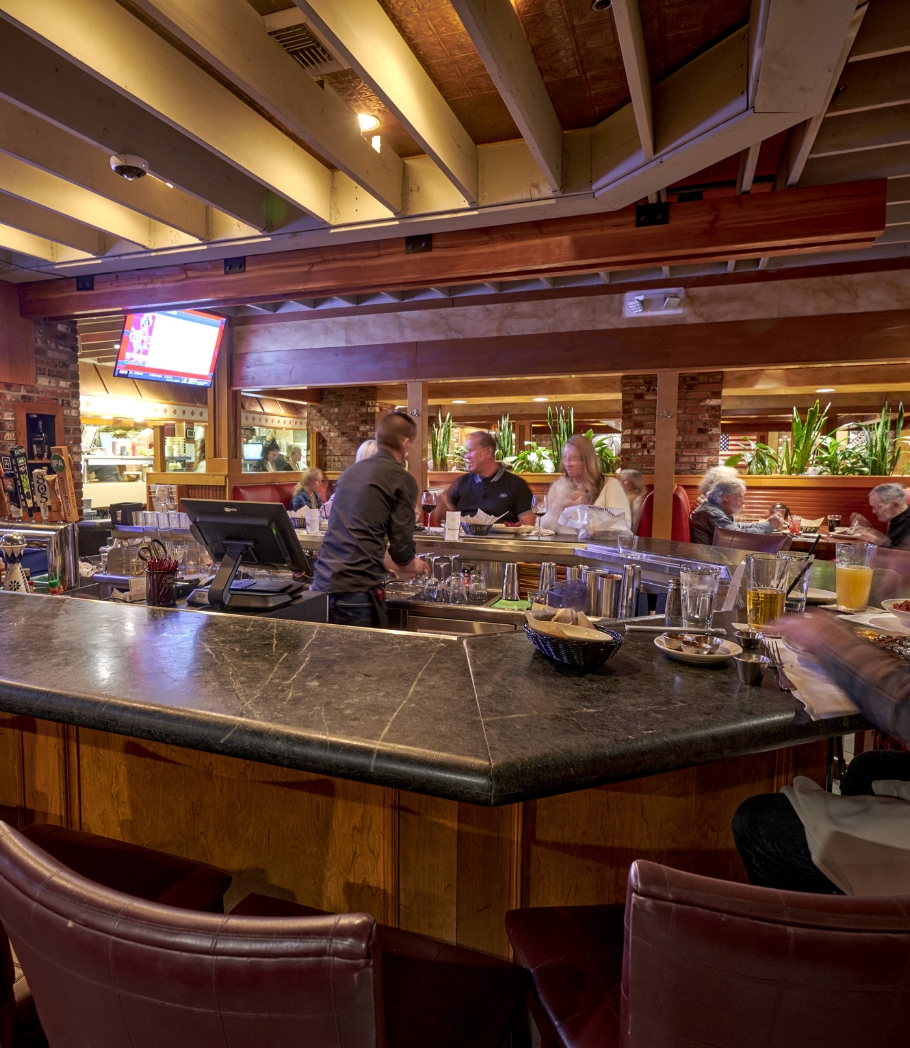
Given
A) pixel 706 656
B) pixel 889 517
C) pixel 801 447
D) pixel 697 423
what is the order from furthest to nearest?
pixel 697 423 < pixel 801 447 < pixel 889 517 < pixel 706 656

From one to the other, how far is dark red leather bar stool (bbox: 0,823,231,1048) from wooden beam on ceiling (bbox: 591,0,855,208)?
10.2 ft

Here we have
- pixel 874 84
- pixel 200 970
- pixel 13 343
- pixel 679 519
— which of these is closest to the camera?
pixel 200 970

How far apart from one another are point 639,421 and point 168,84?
5976 mm

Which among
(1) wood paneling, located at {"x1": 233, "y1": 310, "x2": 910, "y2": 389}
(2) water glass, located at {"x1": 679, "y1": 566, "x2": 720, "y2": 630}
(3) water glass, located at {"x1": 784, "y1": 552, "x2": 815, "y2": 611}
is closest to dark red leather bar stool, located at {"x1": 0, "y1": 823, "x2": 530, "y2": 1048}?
(2) water glass, located at {"x1": 679, "y1": 566, "x2": 720, "y2": 630}

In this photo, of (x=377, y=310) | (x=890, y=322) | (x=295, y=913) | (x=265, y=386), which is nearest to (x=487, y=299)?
(x=377, y=310)

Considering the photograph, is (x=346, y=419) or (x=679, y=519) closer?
(x=679, y=519)

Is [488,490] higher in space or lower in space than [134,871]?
higher

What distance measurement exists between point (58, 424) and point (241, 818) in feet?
22.4

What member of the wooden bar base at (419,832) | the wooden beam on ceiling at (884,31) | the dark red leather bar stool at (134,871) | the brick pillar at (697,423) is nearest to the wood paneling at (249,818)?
the wooden bar base at (419,832)

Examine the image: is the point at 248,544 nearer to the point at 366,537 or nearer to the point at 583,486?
the point at 366,537

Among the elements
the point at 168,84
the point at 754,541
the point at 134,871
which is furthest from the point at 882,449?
the point at 134,871

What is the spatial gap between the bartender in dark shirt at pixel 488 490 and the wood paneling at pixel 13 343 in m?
4.56

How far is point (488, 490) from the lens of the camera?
5.34 m

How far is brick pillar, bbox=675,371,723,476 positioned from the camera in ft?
24.4
